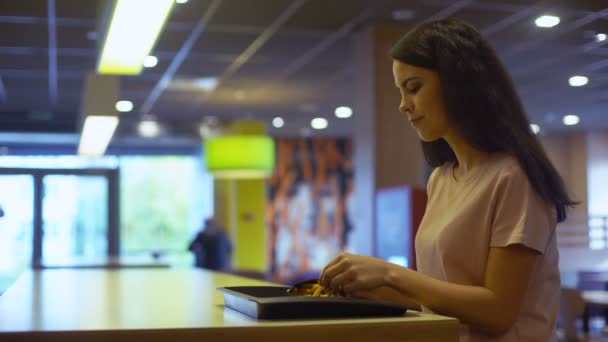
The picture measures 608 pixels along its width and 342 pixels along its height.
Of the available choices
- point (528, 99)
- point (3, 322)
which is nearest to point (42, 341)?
point (3, 322)

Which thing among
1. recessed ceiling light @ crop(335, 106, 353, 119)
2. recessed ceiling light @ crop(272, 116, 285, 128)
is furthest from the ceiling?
recessed ceiling light @ crop(272, 116, 285, 128)

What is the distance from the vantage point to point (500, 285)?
4.14ft

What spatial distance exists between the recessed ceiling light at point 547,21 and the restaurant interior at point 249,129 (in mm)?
29

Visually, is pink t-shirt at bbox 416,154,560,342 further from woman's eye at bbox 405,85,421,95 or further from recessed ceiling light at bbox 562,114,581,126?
recessed ceiling light at bbox 562,114,581,126

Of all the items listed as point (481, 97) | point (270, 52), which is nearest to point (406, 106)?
point (481, 97)

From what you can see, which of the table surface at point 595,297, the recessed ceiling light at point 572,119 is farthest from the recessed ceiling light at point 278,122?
the table surface at point 595,297

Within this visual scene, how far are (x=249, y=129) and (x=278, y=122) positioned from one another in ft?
1.56

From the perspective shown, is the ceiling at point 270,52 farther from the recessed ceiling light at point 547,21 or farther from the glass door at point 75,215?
the glass door at point 75,215

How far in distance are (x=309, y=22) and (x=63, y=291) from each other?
16.9ft

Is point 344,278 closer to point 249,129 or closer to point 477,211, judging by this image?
point 477,211

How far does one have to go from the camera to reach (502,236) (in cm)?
129

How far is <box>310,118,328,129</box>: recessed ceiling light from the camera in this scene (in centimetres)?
1290

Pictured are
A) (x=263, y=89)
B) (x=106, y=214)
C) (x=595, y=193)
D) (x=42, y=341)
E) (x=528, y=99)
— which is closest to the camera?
(x=42, y=341)

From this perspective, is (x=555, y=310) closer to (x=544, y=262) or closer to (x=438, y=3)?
(x=544, y=262)
